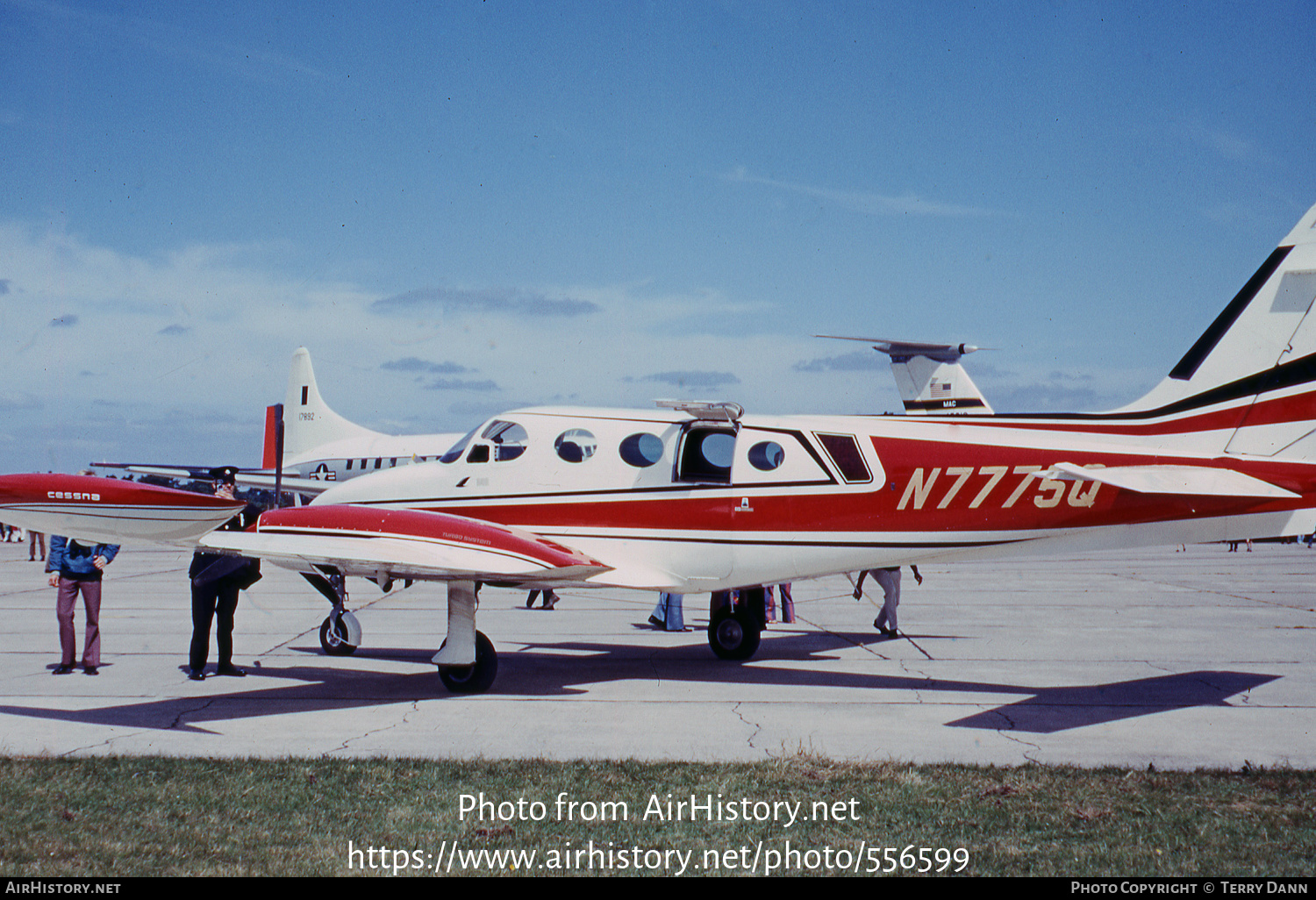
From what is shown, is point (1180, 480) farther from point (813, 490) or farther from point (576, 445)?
point (576, 445)

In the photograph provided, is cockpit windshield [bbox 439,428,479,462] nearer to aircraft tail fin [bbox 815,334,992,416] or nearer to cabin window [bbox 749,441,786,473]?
cabin window [bbox 749,441,786,473]

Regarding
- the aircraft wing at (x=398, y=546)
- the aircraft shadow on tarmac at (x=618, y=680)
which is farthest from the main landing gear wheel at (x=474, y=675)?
the aircraft wing at (x=398, y=546)

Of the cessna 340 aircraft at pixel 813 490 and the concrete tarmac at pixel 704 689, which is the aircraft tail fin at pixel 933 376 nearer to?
the concrete tarmac at pixel 704 689

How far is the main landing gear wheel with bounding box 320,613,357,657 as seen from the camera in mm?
11211

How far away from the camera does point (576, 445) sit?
40.0 ft

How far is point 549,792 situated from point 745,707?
370 cm

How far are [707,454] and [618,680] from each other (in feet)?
9.33

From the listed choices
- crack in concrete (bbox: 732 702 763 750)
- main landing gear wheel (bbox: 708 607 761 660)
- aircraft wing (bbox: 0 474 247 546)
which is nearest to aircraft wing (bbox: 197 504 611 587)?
aircraft wing (bbox: 0 474 247 546)

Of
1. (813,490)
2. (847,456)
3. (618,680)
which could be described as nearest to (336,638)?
(618,680)

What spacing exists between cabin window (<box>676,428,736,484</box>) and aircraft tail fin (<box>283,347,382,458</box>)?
3052 centimetres

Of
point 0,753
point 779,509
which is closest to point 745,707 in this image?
point 779,509
